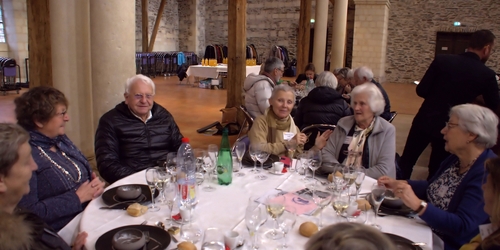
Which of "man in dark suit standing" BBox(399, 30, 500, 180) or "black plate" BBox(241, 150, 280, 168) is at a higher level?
"man in dark suit standing" BBox(399, 30, 500, 180)

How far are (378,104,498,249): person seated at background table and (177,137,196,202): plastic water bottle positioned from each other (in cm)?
99

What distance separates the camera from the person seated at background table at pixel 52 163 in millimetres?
2045

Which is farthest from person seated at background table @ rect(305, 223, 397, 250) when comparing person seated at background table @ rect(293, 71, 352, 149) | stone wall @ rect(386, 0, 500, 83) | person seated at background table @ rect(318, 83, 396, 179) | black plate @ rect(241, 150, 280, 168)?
stone wall @ rect(386, 0, 500, 83)

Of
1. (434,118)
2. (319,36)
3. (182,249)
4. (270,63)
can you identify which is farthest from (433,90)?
(319,36)

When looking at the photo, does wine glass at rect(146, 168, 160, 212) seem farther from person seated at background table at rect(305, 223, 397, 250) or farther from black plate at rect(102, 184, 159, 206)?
person seated at background table at rect(305, 223, 397, 250)

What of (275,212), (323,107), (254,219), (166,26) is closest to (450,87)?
(323,107)

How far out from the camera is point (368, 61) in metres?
16.4

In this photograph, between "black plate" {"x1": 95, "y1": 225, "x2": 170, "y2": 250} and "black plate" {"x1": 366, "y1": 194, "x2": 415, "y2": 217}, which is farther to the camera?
"black plate" {"x1": 366, "y1": 194, "x2": 415, "y2": 217}

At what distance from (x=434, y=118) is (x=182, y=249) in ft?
10.2

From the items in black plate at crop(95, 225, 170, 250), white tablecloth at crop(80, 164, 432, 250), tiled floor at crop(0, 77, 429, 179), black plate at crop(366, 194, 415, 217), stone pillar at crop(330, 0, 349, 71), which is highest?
stone pillar at crop(330, 0, 349, 71)

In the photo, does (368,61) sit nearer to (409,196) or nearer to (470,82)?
(470,82)

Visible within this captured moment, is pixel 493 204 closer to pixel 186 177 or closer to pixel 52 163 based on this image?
pixel 186 177

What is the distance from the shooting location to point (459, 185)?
1997 millimetres

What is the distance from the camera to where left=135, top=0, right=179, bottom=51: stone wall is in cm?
1923
